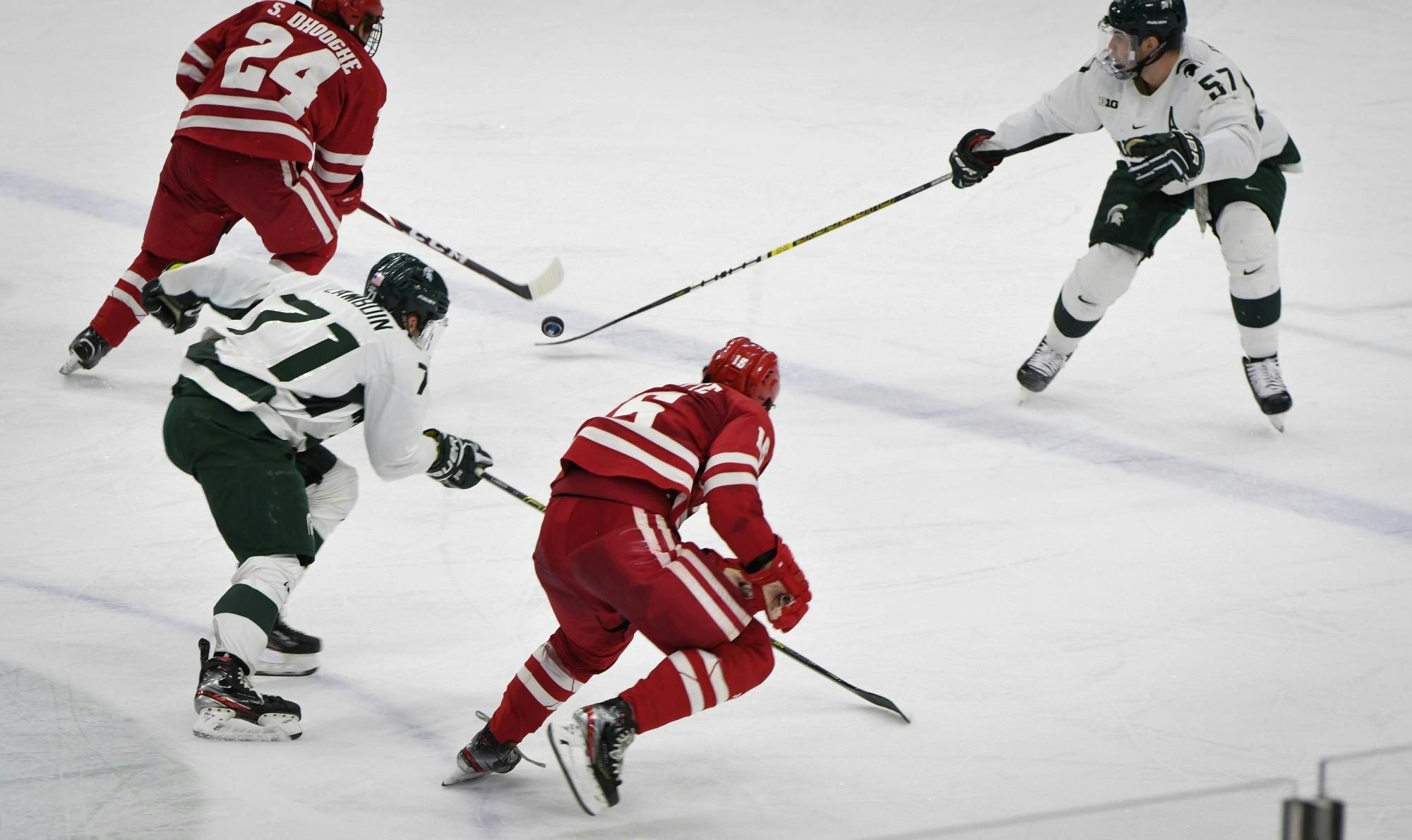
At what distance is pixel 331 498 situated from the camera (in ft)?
9.77

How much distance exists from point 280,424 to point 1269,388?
2735mm

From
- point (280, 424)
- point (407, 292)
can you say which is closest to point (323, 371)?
point (280, 424)

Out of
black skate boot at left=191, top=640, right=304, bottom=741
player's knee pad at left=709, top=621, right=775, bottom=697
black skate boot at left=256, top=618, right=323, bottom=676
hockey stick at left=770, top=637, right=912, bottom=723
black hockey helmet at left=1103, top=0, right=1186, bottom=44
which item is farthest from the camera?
black hockey helmet at left=1103, top=0, right=1186, bottom=44

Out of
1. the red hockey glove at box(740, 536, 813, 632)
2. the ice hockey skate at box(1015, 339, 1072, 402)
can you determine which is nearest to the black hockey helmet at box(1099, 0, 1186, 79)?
the ice hockey skate at box(1015, 339, 1072, 402)

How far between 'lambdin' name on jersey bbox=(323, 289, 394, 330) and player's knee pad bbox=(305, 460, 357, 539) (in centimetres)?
32

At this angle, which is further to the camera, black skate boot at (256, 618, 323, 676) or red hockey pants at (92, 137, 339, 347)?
red hockey pants at (92, 137, 339, 347)

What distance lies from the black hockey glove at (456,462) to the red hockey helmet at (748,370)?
0.53 metres

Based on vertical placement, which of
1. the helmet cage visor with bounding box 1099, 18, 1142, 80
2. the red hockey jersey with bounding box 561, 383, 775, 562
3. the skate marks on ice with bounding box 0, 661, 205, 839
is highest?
the helmet cage visor with bounding box 1099, 18, 1142, 80

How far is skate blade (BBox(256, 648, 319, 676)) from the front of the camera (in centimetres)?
293

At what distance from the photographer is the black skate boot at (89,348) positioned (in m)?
4.21

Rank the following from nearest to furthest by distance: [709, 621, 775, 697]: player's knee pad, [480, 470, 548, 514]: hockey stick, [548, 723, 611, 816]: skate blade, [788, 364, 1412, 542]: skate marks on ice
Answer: [548, 723, 611, 816]: skate blade < [709, 621, 775, 697]: player's knee pad < [480, 470, 548, 514]: hockey stick < [788, 364, 1412, 542]: skate marks on ice

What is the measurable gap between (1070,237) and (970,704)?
10.6 ft

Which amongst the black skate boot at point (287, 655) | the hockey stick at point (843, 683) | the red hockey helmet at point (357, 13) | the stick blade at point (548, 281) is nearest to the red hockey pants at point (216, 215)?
the red hockey helmet at point (357, 13)

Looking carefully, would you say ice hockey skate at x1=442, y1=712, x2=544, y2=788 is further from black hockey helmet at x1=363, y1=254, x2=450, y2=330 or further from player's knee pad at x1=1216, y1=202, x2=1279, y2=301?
player's knee pad at x1=1216, y1=202, x2=1279, y2=301
